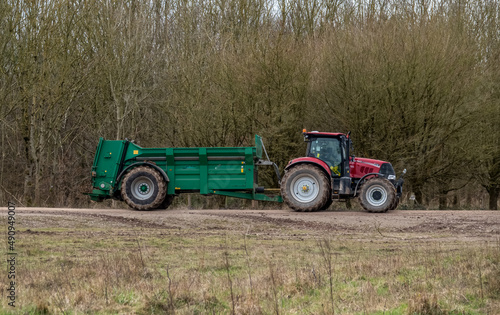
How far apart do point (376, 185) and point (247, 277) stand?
9.04 meters

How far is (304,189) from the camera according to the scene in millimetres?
16219

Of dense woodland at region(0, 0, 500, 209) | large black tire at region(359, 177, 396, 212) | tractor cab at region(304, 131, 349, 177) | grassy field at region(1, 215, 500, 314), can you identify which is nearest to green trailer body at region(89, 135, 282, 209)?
tractor cab at region(304, 131, 349, 177)

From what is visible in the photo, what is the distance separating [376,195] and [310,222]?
2.48 metres

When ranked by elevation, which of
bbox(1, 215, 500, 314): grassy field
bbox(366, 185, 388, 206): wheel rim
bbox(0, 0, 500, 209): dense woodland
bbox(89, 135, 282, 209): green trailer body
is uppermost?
bbox(0, 0, 500, 209): dense woodland

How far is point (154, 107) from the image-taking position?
25.8 metres

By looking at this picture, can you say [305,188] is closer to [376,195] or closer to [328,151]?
[328,151]

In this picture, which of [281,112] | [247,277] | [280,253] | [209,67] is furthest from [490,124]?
[247,277]

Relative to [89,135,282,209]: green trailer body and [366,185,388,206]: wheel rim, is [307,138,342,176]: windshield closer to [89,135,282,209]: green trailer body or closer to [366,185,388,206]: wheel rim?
[366,185,388,206]: wheel rim

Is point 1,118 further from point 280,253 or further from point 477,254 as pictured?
point 477,254

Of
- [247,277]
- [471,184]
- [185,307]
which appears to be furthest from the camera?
[471,184]

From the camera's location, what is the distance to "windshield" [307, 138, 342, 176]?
16.2m

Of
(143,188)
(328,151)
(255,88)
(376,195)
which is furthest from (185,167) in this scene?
(255,88)

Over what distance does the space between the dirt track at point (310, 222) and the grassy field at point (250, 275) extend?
0.97 meters

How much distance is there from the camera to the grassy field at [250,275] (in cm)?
615
